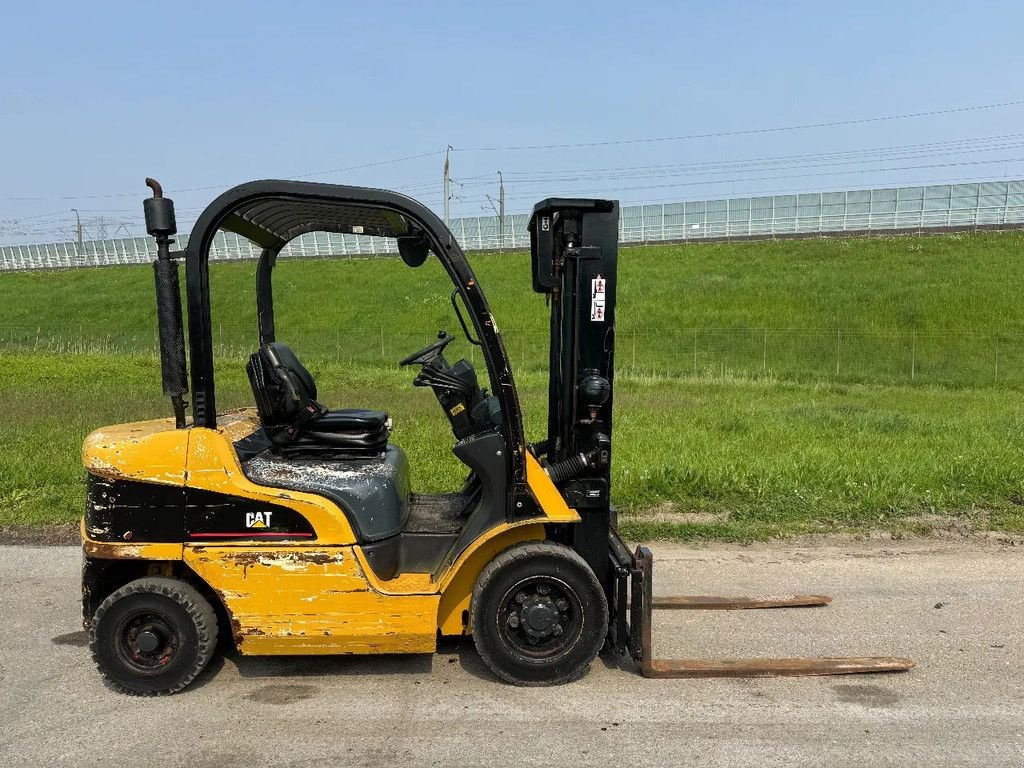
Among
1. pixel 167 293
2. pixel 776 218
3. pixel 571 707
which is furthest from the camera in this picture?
pixel 776 218

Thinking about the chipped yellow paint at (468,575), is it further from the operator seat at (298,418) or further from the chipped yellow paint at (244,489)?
the operator seat at (298,418)

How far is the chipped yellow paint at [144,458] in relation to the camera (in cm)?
422

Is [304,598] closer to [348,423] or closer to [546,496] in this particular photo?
[348,423]

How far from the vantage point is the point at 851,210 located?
5259cm

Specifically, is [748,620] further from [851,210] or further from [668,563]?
[851,210]

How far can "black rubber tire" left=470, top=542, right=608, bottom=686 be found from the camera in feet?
14.3

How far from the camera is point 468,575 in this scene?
4527 mm

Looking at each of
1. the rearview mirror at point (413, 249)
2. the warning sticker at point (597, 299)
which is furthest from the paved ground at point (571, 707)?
the rearview mirror at point (413, 249)

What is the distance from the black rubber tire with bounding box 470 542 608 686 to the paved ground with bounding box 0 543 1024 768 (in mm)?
121

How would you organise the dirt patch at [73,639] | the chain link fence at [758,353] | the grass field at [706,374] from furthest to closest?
the chain link fence at [758,353], the grass field at [706,374], the dirt patch at [73,639]

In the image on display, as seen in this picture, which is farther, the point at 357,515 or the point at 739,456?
Answer: the point at 739,456

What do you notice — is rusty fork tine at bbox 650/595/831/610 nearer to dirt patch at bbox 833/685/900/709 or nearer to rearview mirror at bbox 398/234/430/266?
dirt patch at bbox 833/685/900/709

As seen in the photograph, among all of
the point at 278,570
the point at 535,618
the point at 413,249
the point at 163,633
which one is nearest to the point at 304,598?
the point at 278,570

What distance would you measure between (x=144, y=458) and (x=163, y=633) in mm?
957
